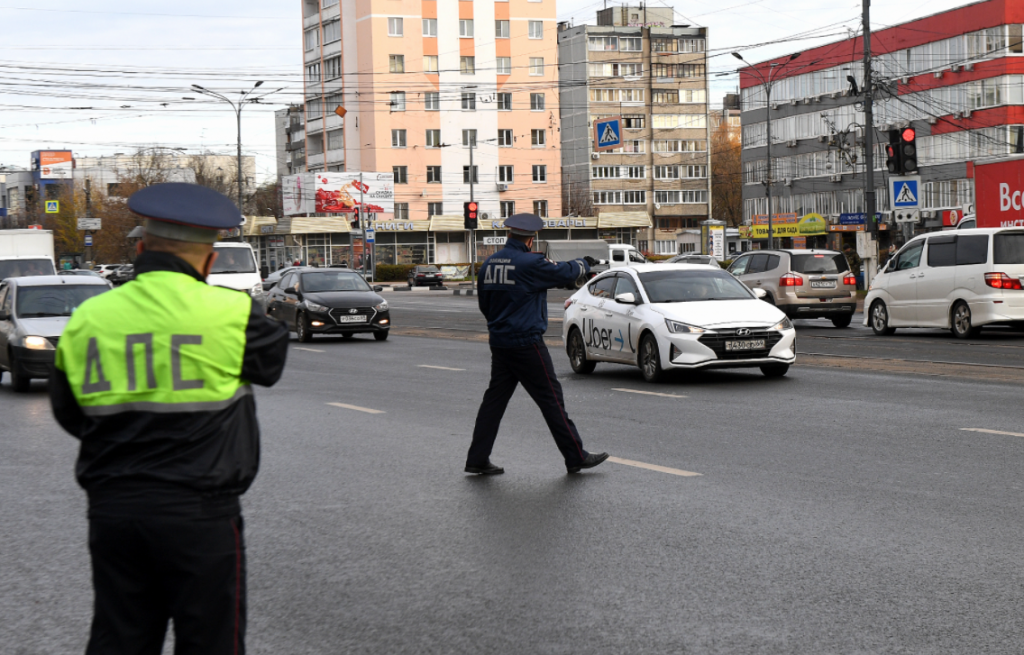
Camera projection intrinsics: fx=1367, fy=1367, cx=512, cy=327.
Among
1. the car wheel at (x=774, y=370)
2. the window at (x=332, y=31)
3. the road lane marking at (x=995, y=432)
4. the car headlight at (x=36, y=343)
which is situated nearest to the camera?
the road lane marking at (x=995, y=432)

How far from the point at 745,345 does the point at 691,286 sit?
1501 mm

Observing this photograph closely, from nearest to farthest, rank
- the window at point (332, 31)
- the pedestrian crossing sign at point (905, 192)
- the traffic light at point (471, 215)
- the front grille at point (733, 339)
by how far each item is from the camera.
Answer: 1. the front grille at point (733, 339)
2. the pedestrian crossing sign at point (905, 192)
3. the traffic light at point (471, 215)
4. the window at point (332, 31)

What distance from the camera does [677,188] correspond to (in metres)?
130

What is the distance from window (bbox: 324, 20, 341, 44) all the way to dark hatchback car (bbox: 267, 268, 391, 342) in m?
78.9

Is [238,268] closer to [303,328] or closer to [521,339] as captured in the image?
[303,328]

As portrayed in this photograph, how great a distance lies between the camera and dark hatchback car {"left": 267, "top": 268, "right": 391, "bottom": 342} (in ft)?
89.8

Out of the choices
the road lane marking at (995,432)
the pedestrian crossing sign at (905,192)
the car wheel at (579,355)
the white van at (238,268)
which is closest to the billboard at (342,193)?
the white van at (238,268)

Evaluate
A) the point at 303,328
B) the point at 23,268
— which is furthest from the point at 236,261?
the point at 303,328

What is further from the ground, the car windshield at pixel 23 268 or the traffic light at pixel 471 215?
the traffic light at pixel 471 215

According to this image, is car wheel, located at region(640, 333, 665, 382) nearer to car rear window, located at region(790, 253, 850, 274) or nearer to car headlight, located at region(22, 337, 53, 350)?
car headlight, located at region(22, 337, 53, 350)

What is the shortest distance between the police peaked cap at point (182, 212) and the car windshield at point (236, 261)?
2947cm

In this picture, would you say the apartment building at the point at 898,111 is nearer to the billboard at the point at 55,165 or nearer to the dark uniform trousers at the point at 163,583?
the dark uniform trousers at the point at 163,583

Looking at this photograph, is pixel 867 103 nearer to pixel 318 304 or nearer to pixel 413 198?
pixel 318 304

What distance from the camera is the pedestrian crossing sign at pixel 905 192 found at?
29.6 m
